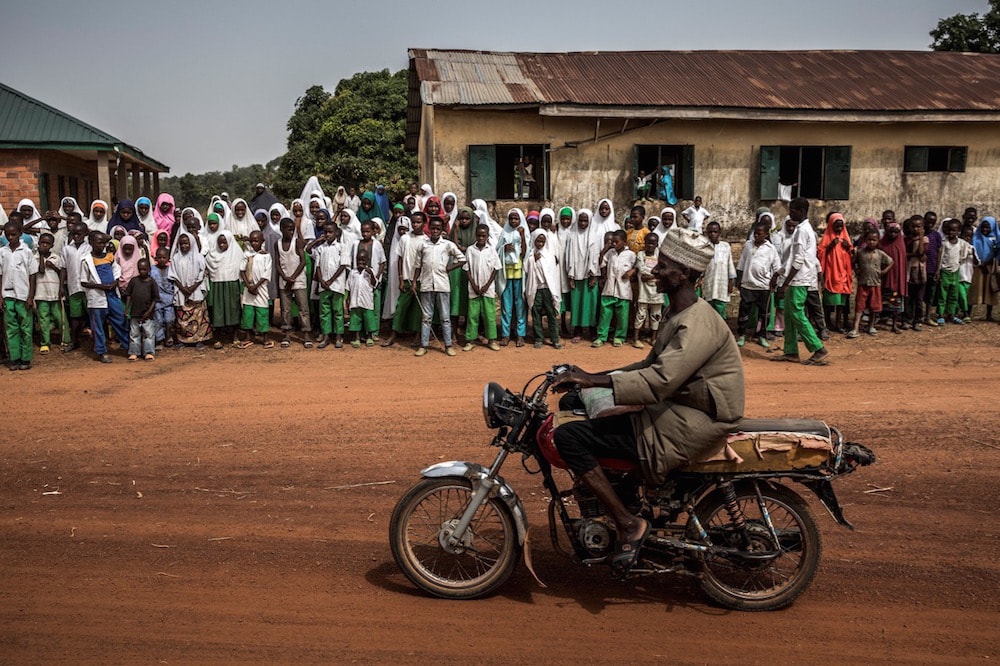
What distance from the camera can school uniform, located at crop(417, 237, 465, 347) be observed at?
11.3 meters

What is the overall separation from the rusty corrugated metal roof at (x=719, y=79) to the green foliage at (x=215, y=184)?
9819mm

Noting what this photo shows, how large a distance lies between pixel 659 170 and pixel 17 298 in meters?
11.7

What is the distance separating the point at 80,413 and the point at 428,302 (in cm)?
459

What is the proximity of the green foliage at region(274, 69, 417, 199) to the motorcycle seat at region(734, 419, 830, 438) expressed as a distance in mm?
21072

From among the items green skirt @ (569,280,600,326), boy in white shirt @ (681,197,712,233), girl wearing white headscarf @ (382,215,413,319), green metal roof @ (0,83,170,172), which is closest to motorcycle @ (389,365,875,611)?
girl wearing white headscarf @ (382,215,413,319)

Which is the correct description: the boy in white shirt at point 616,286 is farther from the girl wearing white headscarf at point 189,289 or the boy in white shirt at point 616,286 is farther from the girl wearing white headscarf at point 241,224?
the girl wearing white headscarf at point 189,289

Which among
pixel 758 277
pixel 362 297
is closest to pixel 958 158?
pixel 758 277

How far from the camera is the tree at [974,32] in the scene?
28594mm

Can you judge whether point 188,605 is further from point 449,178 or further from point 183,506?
point 449,178

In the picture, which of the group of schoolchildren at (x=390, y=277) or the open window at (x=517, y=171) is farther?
the open window at (x=517, y=171)

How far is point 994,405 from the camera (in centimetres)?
859

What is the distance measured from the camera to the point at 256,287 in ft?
38.4

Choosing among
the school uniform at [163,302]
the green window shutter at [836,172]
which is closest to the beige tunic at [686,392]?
the school uniform at [163,302]

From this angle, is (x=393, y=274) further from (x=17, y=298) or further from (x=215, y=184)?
(x=215, y=184)
